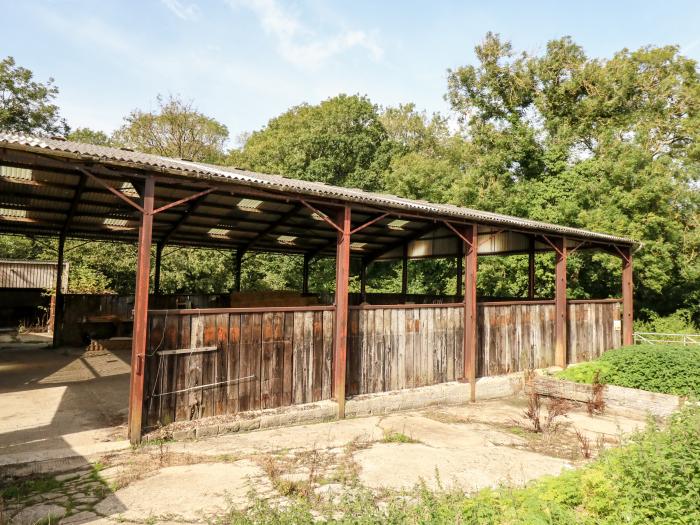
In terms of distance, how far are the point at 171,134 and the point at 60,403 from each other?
25.7m

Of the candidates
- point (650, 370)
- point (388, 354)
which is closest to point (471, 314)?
point (388, 354)

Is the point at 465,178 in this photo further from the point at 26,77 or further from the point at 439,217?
the point at 26,77

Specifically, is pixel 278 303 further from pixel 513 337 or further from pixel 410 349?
pixel 513 337

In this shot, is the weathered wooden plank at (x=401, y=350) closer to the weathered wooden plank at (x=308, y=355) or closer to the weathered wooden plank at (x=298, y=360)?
the weathered wooden plank at (x=308, y=355)

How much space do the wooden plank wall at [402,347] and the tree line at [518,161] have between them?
12.1 m

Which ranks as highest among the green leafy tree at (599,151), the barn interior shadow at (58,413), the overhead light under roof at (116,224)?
the green leafy tree at (599,151)

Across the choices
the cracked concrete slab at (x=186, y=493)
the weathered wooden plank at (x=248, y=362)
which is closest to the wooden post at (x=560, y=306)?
the weathered wooden plank at (x=248, y=362)

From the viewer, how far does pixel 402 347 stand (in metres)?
9.30

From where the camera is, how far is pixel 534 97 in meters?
25.5

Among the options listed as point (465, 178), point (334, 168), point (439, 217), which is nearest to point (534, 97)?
point (465, 178)

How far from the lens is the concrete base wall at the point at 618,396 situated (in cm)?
931

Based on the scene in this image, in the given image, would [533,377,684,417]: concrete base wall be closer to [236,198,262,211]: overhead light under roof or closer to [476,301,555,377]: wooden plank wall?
[476,301,555,377]: wooden plank wall

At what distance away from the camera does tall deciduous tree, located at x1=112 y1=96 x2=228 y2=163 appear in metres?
29.4

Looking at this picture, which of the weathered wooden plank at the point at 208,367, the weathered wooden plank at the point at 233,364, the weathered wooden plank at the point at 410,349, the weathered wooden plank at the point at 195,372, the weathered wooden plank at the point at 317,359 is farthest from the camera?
the weathered wooden plank at the point at 410,349
